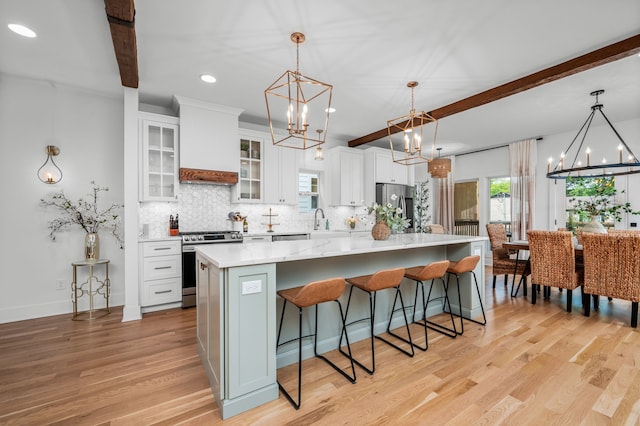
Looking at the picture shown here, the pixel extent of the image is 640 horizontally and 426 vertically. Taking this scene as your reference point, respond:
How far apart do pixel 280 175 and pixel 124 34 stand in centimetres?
287

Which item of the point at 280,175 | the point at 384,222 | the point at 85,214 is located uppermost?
the point at 280,175

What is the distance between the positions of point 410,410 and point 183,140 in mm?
4022

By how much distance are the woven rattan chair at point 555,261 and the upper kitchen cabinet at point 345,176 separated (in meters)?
3.02

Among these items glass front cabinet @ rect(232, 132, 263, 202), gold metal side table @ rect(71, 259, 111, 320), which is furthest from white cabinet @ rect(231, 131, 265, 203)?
gold metal side table @ rect(71, 259, 111, 320)

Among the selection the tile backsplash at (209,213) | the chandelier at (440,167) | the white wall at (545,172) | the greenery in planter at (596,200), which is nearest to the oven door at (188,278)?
the tile backsplash at (209,213)

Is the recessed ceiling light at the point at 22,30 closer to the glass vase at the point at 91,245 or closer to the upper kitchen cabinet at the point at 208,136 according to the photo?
the upper kitchen cabinet at the point at 208,136

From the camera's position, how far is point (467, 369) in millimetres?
2332

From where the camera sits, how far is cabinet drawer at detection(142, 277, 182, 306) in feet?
12.1

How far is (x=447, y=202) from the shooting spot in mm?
7766

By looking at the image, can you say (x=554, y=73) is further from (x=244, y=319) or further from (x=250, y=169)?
(x=250, y=169)

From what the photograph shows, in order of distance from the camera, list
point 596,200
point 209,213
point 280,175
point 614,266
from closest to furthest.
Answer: point 614,266, point 209,213, point 280,175, point 596,200

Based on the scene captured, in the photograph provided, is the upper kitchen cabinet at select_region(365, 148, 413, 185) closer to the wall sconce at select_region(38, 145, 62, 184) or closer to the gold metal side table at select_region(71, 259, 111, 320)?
the gold metal side table at select_region(71, 259, 111, 320)

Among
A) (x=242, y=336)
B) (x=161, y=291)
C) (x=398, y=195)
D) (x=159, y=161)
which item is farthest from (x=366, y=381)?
(x=398, y=195)

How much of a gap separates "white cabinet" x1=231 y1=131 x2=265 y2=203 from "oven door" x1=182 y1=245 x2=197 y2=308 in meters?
1.09
